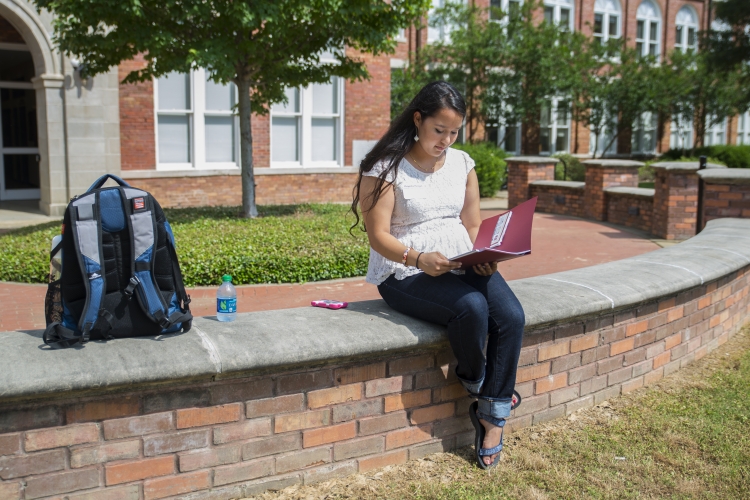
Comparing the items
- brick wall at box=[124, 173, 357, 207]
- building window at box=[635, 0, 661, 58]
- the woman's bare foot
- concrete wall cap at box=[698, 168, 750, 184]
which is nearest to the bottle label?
the woman's bare foot

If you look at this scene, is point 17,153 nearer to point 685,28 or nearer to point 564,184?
point 564,184

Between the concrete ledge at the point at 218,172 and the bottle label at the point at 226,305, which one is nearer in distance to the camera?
the bottle label at the point at 226,305

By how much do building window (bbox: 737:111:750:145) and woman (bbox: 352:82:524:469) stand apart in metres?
35.1

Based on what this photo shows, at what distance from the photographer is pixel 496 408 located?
11.0 feet

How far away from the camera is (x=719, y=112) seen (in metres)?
28.1

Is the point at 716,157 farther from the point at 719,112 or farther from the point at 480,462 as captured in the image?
the point at 480,462

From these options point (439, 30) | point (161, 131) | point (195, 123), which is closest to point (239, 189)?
point (195, 123)

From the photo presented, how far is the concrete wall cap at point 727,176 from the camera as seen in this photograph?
7.72 meters

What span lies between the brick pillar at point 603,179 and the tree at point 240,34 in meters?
4.26

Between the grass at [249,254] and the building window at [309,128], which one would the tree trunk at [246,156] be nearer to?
the grass at [249,254]

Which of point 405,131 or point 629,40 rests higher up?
point 629,40

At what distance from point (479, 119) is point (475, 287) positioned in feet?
66.3

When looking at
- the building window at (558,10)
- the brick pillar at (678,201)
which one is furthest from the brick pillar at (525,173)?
the building window at (558,10)

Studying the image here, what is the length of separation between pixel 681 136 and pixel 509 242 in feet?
98.3
